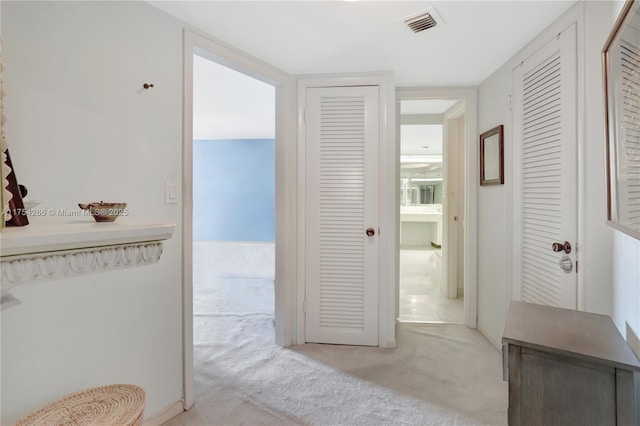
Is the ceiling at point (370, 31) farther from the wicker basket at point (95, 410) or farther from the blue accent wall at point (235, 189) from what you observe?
the blue accent wall at point (235, 189)

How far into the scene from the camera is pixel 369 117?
2.49 m

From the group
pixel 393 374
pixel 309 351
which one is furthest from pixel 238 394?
pixel 393 374

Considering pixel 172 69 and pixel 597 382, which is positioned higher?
pixel 172 69

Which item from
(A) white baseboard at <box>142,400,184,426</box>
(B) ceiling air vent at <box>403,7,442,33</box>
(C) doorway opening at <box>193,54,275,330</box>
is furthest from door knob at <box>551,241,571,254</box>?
(C) doorway opening at <box>193,54,275,330</box>

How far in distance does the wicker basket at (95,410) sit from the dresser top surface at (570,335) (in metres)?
1.28

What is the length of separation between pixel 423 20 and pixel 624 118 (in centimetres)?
111

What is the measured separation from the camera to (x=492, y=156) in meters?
2.52

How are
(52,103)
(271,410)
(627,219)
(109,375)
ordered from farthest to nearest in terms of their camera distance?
(271,410), (109,375), (52,103), (627,219)

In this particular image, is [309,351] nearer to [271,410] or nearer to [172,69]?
[271,410]

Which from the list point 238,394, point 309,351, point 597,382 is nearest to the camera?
point 597,382

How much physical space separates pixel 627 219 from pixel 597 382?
52 centimetres

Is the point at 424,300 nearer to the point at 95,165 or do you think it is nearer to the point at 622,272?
the point at 622,272

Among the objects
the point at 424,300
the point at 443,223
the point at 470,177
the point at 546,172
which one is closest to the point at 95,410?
the point at 546,172

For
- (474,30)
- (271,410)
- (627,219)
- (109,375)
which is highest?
(474,30)
